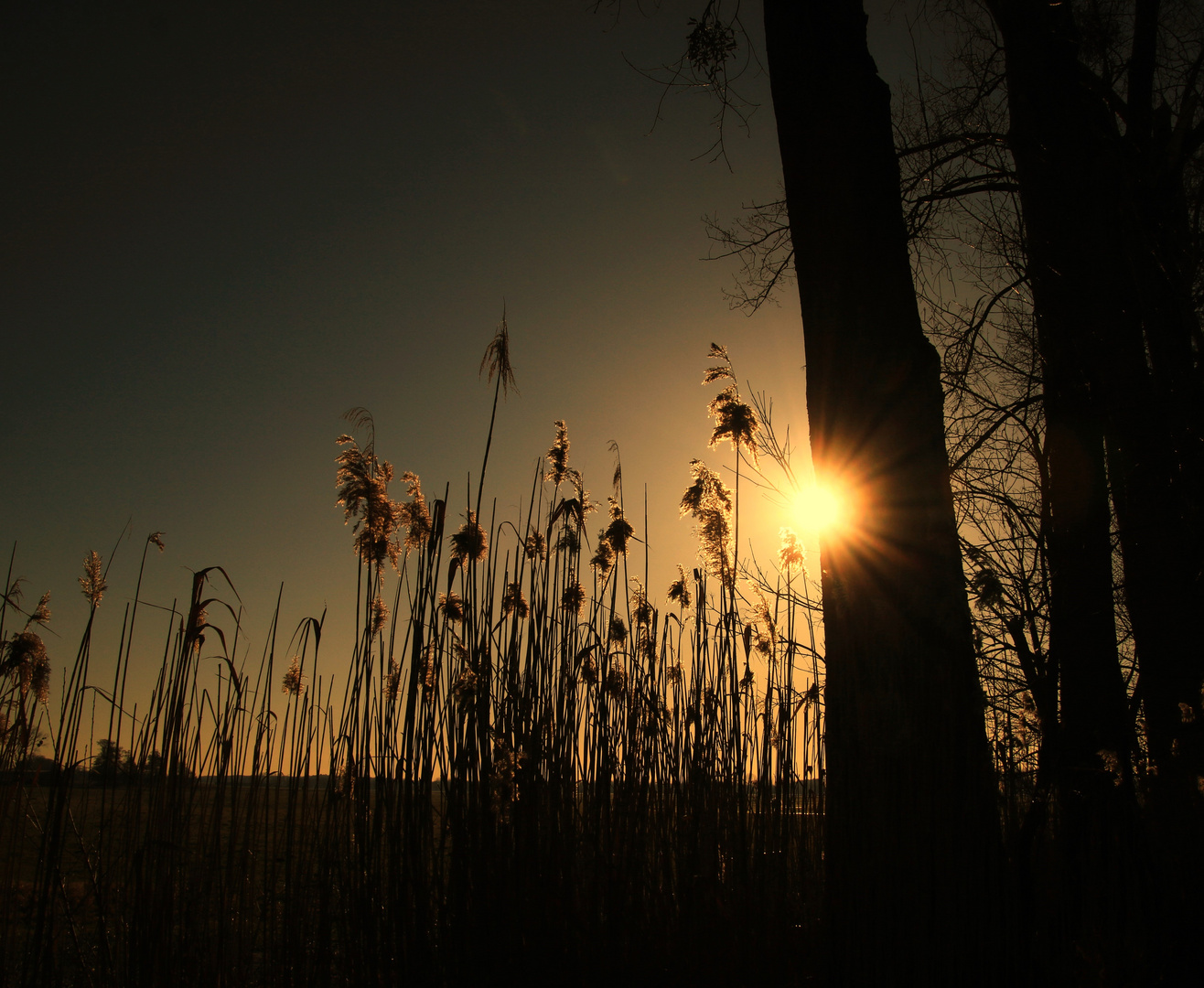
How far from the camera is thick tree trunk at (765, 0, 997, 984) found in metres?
2.04

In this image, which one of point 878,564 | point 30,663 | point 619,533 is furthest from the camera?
point 619,533

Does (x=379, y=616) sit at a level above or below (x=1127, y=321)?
below

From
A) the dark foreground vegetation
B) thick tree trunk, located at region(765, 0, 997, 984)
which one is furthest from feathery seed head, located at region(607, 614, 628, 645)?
thick tree trunk, located at region(765, 0, 997, 984)

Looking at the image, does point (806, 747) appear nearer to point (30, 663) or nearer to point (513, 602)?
point (513, 602)

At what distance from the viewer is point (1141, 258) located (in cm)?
338

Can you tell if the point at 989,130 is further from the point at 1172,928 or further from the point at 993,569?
the point at 1172,928

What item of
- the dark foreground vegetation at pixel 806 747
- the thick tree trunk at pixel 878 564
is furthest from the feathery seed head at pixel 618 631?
the thick tree trunk at pixel 878 564

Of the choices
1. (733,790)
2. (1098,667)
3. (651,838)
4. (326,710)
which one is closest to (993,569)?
(1098,667)

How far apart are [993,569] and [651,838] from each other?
2.34 meters

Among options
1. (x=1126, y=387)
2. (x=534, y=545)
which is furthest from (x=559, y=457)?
(x=1126, y=387)

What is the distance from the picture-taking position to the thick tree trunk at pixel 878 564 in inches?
80.4

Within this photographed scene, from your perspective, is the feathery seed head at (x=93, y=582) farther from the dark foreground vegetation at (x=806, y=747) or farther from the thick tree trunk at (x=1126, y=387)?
the thick tree trunk at (x=1126, y=387)

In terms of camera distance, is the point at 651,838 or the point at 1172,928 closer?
the point at 1172,928

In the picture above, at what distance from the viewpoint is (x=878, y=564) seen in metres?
2.31
